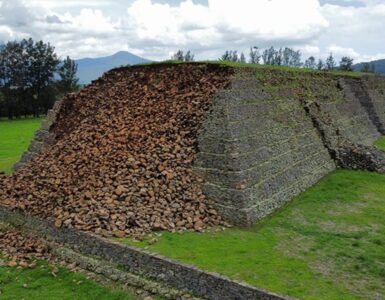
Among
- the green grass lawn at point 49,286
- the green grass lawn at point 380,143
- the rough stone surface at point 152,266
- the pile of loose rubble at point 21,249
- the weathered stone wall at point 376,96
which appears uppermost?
the weathered stone wall at point 376,96

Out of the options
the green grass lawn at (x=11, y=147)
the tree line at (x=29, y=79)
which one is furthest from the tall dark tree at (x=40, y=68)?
the green grass lawn at (x=11, y=147)

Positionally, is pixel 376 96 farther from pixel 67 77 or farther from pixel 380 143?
pixel 67 77

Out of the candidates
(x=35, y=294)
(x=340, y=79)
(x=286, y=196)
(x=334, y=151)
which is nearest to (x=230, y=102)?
(x=286, y=196)

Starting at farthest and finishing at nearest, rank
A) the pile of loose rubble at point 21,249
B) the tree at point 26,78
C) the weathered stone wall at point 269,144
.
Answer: the tree at point 26,78 < the weathered stone wall at point 269,144 < the pile of loose rubble at point 21,249

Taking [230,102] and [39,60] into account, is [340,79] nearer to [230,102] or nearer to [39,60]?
[230,102]

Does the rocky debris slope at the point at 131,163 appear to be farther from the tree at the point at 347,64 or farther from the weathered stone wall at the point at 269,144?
the tree at the point at 347,64

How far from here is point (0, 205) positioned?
15.1 meters

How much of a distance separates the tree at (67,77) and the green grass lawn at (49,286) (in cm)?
6946

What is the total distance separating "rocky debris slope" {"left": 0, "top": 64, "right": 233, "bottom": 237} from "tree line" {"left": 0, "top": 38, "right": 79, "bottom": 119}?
183 ft

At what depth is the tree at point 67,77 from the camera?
78.6m

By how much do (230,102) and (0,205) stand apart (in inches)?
343

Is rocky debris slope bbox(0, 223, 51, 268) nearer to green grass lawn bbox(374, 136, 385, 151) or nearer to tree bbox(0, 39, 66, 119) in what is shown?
green grass lawn bbox(374, 136, 385, 151)

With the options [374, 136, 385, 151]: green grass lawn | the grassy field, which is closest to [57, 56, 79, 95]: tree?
[374, 136, 385, 151]: green grass lawn

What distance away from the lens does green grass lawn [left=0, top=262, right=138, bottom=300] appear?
10.6 m
